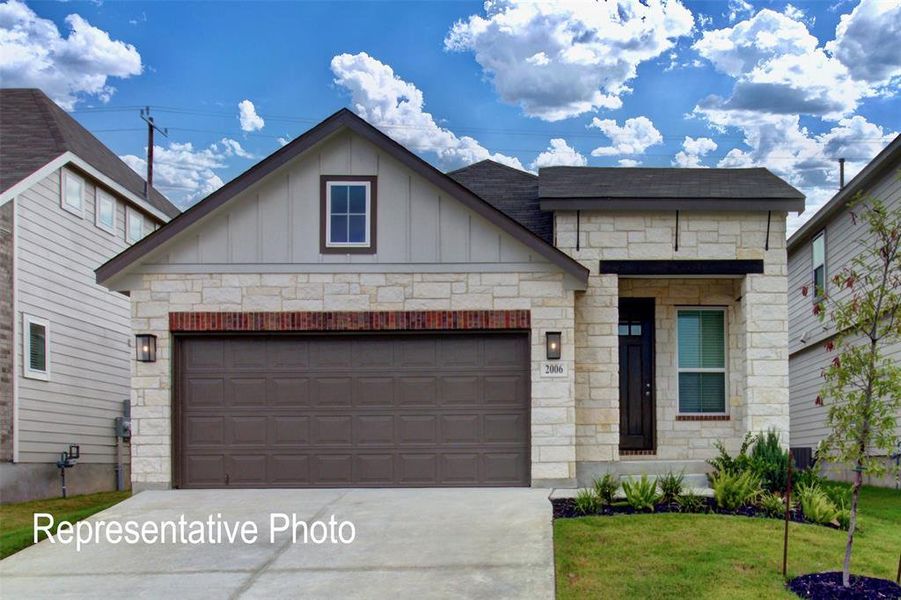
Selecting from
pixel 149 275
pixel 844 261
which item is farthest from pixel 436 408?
pixel 844 261

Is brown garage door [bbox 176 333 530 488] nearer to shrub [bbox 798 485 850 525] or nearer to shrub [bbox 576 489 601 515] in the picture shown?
shrub [bbox 576 489 601 515]

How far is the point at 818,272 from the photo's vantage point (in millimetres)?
20438

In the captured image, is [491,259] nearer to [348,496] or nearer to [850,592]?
[348,496]

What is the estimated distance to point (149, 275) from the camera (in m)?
12.8

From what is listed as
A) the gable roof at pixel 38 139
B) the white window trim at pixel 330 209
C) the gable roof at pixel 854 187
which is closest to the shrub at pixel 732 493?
the gable roof at pixel 854 187

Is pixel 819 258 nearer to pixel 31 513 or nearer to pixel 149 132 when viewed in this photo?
pixel 31 513

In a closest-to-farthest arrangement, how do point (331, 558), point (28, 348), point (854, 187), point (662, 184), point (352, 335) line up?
point (331, 558) → point (352, 335) → point (662, 184) → point (28, 348) → point (854, 187)

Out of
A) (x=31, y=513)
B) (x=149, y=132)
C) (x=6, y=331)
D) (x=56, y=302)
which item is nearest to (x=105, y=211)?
(x=56, y=302)

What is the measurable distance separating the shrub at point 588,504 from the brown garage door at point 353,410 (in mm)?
2033

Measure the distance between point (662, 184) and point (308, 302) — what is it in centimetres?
564

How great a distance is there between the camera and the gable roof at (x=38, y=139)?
16.4 metres

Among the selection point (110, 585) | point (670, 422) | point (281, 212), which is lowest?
point (110, 585)

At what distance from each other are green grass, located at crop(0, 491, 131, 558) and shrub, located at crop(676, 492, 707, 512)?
7.25 meters

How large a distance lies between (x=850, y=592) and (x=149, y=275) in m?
9.67
